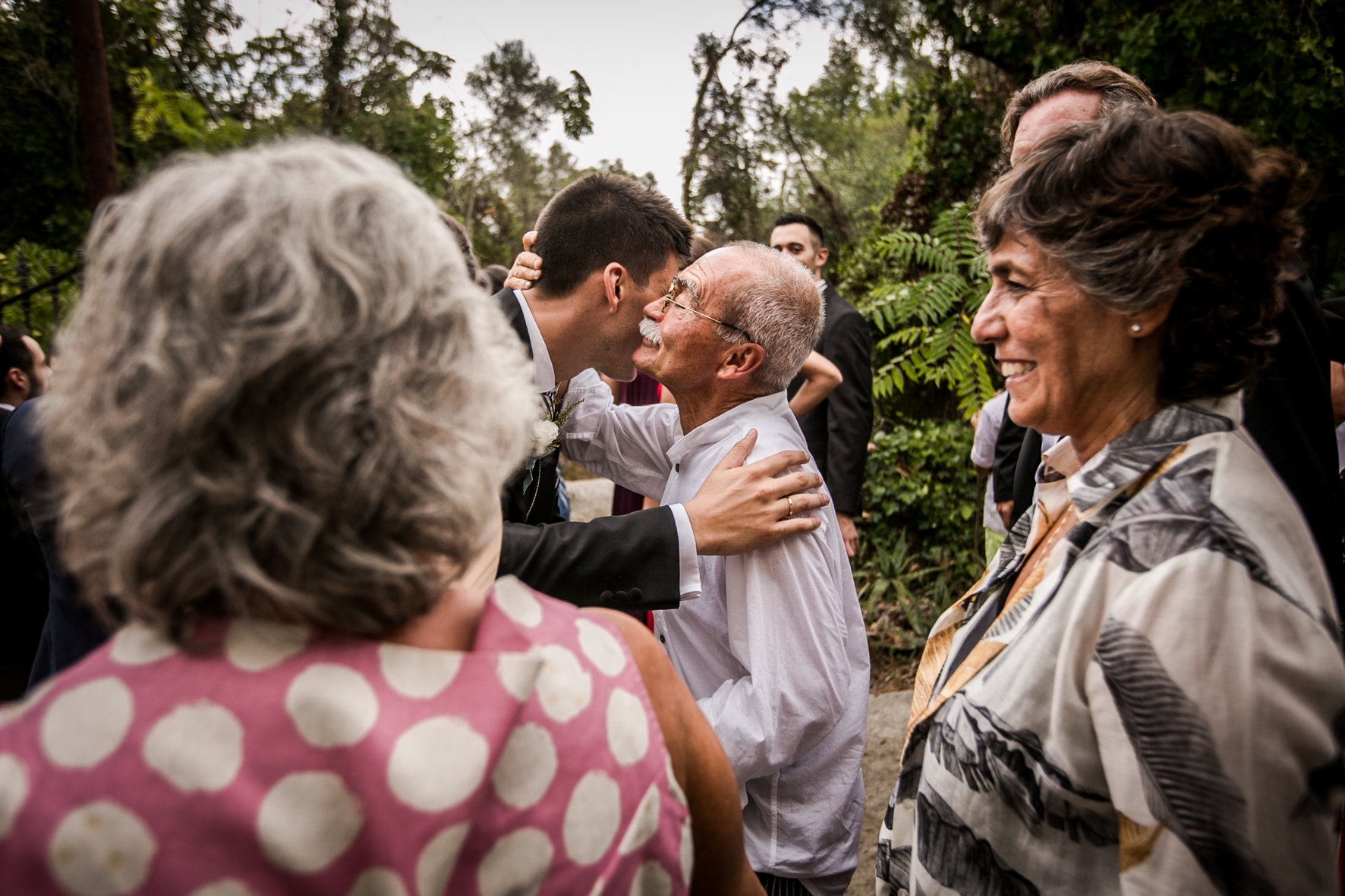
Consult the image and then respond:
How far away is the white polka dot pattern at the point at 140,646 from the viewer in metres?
0.78

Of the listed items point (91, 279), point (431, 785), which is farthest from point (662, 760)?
point (91, 279)

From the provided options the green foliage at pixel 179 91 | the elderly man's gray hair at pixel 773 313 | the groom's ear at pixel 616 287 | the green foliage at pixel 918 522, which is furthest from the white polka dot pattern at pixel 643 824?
the green foliage at pixel 179 91

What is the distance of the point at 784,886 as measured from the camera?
2021 mm

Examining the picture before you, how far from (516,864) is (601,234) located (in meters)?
2.27

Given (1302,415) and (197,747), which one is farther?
(1302,415)

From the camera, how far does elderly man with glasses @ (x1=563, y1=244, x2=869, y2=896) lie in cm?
185

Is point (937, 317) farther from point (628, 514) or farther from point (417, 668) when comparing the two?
point (417, 668)

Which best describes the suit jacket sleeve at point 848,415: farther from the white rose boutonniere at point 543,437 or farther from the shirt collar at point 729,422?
the white rose boutonniere at point 543,437

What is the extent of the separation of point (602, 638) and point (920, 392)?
6.51 metres

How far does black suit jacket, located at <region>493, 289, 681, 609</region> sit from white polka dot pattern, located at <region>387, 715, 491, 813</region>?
109cm

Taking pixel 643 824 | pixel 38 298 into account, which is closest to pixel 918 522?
pixel 643 824

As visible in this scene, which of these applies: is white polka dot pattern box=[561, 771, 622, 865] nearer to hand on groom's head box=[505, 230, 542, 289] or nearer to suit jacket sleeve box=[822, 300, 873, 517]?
hand on groom's head box=[505, 230, 542, 289]

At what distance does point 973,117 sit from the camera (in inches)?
318

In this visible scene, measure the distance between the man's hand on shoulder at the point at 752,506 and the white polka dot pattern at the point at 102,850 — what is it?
4.28 feet
